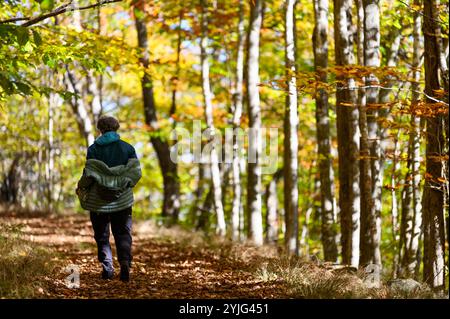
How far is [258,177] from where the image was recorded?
40.5 ft

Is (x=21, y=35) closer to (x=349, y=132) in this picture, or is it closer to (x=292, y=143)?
(x=349, y=132)

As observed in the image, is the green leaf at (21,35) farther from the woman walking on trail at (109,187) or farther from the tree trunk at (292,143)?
the tree trunk at (292,143)

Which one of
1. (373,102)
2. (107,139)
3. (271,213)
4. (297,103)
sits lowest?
(271,213)

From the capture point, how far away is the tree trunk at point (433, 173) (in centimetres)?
819

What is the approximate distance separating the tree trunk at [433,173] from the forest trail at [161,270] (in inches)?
115

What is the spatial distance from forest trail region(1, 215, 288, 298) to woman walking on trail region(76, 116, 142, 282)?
54cm

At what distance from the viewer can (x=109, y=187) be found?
659cm

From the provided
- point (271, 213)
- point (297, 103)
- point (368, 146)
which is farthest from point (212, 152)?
point (271, 213)

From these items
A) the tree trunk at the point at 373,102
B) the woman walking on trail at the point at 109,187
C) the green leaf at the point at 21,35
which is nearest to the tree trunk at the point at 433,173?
the tree trunk at the point at 373,102

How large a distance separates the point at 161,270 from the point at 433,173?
4.43 meters

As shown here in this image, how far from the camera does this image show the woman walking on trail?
6.63 metres

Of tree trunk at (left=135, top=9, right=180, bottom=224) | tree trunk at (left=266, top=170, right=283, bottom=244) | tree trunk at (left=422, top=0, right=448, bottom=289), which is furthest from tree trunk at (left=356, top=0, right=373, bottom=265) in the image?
tree trunk at (left=266, top=170, right=283, bottom=244)

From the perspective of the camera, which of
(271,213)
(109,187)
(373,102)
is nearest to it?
(109,187)

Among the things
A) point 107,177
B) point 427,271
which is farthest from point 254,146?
point 107,177
